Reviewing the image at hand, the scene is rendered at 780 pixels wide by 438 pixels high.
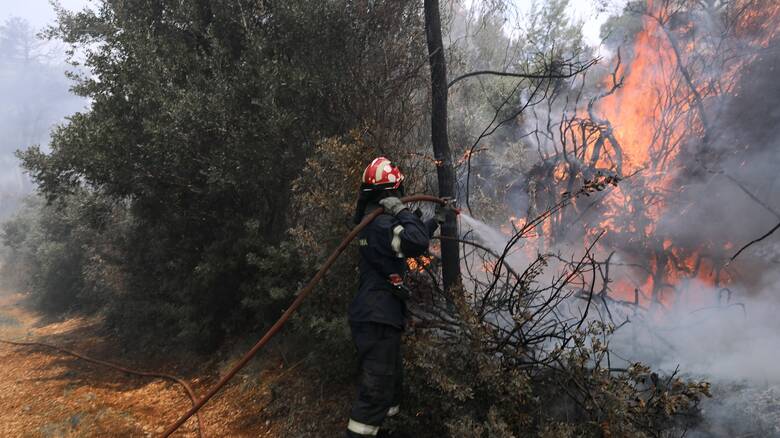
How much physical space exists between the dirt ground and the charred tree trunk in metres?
2.02

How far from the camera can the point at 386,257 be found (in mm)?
3684

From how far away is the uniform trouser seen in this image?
11.3 feet

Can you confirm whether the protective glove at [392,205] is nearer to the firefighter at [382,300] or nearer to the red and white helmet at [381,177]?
the firefighter at [382,300]

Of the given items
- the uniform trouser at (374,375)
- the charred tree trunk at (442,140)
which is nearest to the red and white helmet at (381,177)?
the uniform trouser at (374,375)

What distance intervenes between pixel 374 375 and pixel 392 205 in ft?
4.58

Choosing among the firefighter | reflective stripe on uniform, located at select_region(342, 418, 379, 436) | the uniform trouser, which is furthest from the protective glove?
reflective stripe on uniform, located at select_region(342, 418, 379, 436)

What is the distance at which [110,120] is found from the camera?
7.32 meters

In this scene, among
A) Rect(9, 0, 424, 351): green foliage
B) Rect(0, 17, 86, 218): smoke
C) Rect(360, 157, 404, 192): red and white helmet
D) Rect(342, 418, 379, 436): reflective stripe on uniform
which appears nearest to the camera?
Rect(342, 418, 379, 436): reflective stripe on uniform

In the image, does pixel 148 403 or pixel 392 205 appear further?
pixel 148 403

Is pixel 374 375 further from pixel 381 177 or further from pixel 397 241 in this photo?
pixel 381 177

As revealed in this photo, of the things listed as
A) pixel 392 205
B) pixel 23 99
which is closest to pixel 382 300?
pixel 392 205

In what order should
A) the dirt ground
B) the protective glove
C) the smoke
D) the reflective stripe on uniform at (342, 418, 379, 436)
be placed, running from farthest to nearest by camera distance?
the smoke, the dirt ground, the protective glove, the reflective stripe on uniform at (342, 418, 379, 436)

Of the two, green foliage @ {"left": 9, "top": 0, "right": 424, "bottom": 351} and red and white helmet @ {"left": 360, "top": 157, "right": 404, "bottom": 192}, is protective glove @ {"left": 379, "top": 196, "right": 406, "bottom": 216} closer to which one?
red and white helmet @ {"left": 360, "top": 157, "right": 404, "bottom": 192}

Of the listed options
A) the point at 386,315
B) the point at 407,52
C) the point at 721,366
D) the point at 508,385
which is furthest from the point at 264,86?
the point at 721,366
